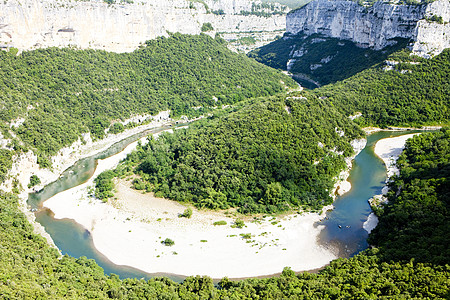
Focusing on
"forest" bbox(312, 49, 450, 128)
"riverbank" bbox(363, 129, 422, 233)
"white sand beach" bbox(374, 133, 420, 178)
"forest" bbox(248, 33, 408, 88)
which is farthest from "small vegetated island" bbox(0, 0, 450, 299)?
"forest" bbox(248, 33, 408, 88)

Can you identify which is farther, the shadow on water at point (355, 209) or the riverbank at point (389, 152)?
the riverbank at point (389, 152)

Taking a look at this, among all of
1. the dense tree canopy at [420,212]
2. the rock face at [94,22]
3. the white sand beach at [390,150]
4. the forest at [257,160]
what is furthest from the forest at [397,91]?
the rock face at [94,22]

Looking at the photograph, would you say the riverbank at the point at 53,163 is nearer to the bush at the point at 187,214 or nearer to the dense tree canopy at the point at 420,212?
the bush at the point at 187,214

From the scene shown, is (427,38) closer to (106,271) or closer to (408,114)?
(408,114)

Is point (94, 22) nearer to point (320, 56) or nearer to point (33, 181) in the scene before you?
point (33, 181)

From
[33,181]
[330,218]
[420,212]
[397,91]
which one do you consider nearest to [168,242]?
[330,218]

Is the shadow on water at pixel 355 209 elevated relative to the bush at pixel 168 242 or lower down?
elevated
